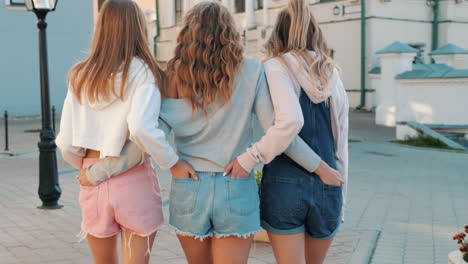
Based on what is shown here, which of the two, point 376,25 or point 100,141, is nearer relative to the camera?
point 100,141

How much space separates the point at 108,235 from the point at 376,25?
20756 millimetres

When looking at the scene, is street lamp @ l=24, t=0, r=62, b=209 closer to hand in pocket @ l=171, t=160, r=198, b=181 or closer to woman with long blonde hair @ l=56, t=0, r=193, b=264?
woman with long blonde hair @ l=56, t=0, r=193, b=264

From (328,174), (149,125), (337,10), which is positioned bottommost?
(328,174)

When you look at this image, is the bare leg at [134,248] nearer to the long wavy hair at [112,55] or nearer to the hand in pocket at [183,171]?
the hand in pocket at [183,171]

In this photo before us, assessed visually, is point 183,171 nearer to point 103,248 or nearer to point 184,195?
point 184,195

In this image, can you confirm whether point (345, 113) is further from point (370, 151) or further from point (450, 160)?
point (370, 151)

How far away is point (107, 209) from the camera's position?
305cm

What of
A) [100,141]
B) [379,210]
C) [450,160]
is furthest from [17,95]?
[100,141]

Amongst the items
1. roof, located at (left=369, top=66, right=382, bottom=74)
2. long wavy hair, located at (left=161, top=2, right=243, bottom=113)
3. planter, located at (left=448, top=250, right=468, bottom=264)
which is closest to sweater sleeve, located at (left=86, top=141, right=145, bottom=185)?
long wavy hair, located at (left=161, top=2, right=243, bottom=113)

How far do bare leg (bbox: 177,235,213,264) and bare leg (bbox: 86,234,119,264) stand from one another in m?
0.38

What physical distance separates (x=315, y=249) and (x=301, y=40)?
3.74ft

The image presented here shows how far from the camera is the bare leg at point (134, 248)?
3082mm

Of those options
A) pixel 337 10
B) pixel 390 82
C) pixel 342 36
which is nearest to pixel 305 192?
pixel 390 82

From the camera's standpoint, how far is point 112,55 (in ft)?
9.84
